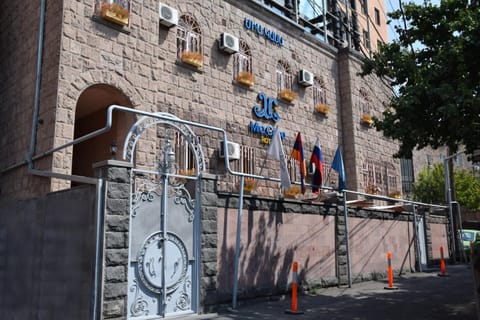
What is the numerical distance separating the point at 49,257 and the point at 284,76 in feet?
39.4

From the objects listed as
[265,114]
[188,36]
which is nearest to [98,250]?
[188,36]

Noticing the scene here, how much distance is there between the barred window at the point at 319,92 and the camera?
772 inches

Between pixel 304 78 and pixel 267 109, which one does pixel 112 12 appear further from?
pixel 304 78

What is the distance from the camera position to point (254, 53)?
17094 millimetres

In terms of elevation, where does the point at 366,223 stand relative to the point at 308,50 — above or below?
below

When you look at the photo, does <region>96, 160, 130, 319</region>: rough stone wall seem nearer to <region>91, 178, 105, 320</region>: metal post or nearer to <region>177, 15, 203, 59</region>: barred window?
<region>91, 178, 105, 320</region>: metal post

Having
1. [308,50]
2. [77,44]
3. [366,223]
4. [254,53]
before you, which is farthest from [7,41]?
[366,223]

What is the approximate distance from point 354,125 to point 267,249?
1047 centimetres

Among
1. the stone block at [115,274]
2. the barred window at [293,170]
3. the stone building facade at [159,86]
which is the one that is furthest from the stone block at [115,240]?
the barred window at [293,170]

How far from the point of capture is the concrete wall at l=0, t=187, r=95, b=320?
823 centimetres

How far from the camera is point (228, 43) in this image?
1562 centimetres

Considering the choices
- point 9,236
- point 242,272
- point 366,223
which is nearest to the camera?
point 9,236

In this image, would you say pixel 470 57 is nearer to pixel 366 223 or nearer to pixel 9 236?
pixel 366 223

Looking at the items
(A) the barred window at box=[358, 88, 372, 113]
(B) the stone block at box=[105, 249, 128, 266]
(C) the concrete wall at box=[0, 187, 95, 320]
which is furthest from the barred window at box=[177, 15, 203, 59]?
(A) the barred window at box=[358, 88, 372, 113]
